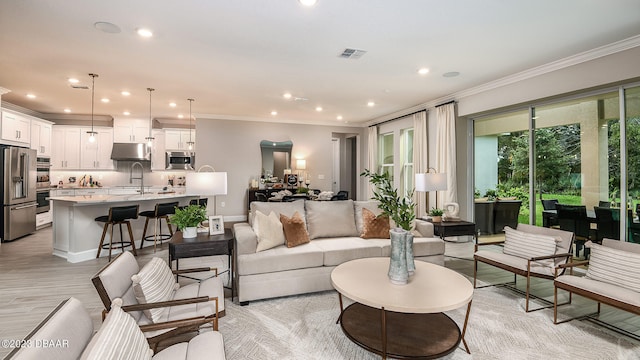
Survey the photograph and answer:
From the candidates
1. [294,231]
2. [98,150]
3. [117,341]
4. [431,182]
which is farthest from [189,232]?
[98,150]

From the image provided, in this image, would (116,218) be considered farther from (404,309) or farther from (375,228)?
(404,309)

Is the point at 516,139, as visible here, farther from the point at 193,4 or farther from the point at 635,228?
the point at 193,4

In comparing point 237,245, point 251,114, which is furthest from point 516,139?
point 251,114

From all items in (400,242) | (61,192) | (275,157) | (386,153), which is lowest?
(400,242)

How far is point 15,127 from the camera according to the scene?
6090 millimetres

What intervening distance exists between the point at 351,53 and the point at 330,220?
2.16m

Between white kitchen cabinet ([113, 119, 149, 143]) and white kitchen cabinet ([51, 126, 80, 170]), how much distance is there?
0.93 metres

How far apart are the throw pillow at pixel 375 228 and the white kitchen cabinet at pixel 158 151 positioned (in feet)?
22.0

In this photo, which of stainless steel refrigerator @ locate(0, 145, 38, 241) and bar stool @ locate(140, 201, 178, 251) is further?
stainless steel refrigerator @ locate(0, 145, 38, 241)

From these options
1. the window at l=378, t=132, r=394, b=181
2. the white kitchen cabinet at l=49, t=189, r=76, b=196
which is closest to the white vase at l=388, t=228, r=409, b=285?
the window at l=378, t=132, r=394, b=181

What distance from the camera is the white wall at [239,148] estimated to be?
8008mm

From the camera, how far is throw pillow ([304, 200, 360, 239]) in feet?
12.9

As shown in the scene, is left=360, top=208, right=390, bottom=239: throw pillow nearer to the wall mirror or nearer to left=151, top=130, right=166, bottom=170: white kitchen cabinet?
the wall mirror

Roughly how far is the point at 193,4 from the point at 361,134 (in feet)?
23.7
